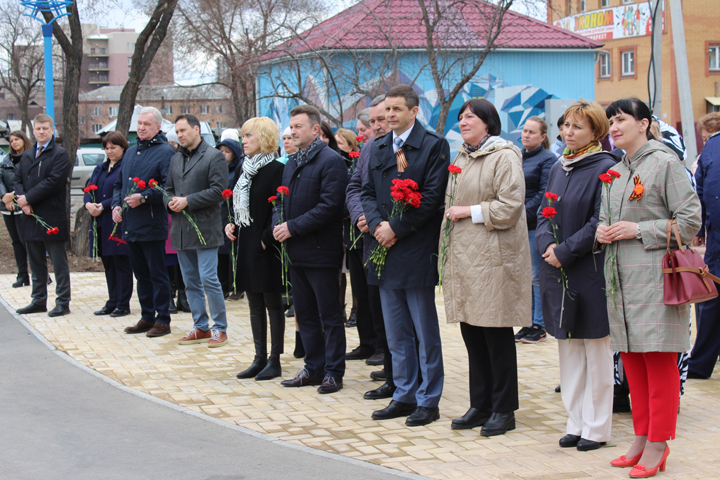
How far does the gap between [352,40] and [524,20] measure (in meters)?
9.35

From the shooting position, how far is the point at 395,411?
5.74 metres

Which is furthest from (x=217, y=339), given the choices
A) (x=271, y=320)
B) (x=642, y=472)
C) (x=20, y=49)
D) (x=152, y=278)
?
(x=20, y=49)

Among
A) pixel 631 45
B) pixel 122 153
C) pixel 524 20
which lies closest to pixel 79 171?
pixel 524 20

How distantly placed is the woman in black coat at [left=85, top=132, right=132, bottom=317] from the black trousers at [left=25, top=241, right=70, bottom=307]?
480 millimetres

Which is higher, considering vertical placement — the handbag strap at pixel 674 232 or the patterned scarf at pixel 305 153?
the patterned scarf at pixel 305 153

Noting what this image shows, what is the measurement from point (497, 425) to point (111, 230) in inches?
241

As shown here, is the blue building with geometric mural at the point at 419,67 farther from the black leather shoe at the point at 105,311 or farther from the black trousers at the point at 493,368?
the black trousers at the point at 493,368

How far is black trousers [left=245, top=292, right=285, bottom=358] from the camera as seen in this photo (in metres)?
6.99

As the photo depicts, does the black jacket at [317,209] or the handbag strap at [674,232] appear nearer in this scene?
the handbag strap at [674,232]

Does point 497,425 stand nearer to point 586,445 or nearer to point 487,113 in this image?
point 586,445

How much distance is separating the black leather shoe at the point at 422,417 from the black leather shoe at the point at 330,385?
1.05 meters

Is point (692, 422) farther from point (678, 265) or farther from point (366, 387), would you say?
point (366, 387)

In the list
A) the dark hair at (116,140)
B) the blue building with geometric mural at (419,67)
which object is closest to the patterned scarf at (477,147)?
the dark hair at (116,140)

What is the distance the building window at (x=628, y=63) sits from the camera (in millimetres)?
45531
